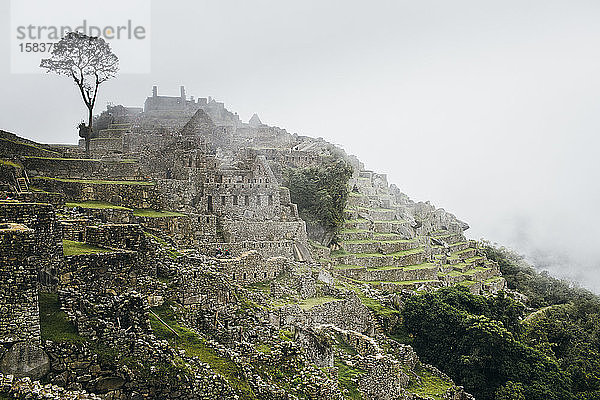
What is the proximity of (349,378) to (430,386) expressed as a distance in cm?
604

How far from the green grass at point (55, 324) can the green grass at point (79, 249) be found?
1293mm

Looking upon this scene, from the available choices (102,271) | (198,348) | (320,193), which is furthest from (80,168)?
(320,193)

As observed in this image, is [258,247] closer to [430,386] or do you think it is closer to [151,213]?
[151,213]

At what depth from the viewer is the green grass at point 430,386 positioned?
19009mm

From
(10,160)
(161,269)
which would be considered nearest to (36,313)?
(161,269)

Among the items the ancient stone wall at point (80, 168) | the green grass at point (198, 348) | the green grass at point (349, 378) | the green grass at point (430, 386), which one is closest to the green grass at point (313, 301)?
the green grass at point (349, 378)

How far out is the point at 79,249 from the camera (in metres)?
10.3

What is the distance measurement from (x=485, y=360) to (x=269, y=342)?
Result: 13.4 m

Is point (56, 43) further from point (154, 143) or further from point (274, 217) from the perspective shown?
point (274, 217)

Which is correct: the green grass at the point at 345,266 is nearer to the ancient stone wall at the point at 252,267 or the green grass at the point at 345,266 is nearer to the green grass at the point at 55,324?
the ancient stone wall at the point at 252,267

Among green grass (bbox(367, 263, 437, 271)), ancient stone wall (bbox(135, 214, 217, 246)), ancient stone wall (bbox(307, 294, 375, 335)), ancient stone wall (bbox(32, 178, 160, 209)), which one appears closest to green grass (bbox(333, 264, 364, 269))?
green grass (bbox(367, 263, 437, 271))

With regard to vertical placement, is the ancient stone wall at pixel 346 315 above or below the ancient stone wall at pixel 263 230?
below

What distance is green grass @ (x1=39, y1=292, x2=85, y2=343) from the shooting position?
801 centimetres

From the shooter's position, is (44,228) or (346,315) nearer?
(44,228)
